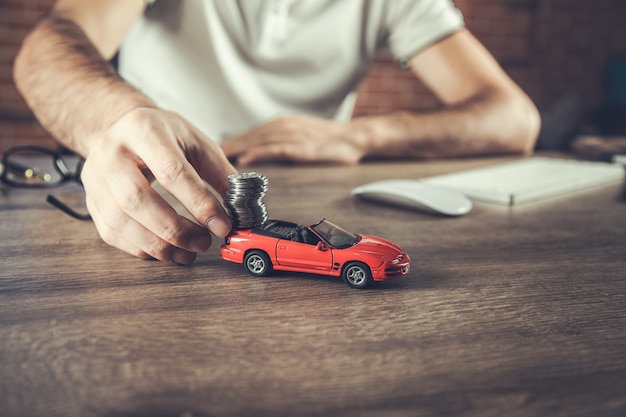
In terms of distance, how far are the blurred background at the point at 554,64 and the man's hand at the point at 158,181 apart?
2.89 metres

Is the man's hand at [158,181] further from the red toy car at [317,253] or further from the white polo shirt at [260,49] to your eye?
the white polo shirt at [260,49]

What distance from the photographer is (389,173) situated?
1.19 m

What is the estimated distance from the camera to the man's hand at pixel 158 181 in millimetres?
566

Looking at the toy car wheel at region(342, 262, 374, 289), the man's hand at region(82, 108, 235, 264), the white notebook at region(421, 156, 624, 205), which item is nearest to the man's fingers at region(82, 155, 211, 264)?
the man's hand at region(82, 108, 235, 264)

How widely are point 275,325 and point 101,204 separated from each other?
28 centimetres

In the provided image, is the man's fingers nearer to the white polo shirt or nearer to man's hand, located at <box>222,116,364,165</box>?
man's hand, located at <box>222,116,364,165</box>

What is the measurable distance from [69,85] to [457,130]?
921mm

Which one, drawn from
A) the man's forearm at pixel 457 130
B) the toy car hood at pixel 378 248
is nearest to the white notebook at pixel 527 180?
the man's forearm at pixel 457 130

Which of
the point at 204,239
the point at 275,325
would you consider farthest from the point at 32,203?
the point at 275,325

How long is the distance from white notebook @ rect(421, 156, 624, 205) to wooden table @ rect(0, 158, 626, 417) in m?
0.23

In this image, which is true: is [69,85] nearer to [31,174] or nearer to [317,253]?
[31,174]

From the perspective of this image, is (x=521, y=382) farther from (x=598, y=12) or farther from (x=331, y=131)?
(x=598, y=12)

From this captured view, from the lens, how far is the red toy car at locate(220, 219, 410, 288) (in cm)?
52

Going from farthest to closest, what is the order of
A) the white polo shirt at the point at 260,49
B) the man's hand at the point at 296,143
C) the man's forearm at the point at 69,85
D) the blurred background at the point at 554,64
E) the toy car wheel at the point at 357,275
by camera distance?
the blurred background at the point at 554,64 → the white polo shirt at the point at 260,49 → the man's hand at the point at 296,143 → the man's forearm at the point at 69,85 → the toy car wheel at the point at 357,275
